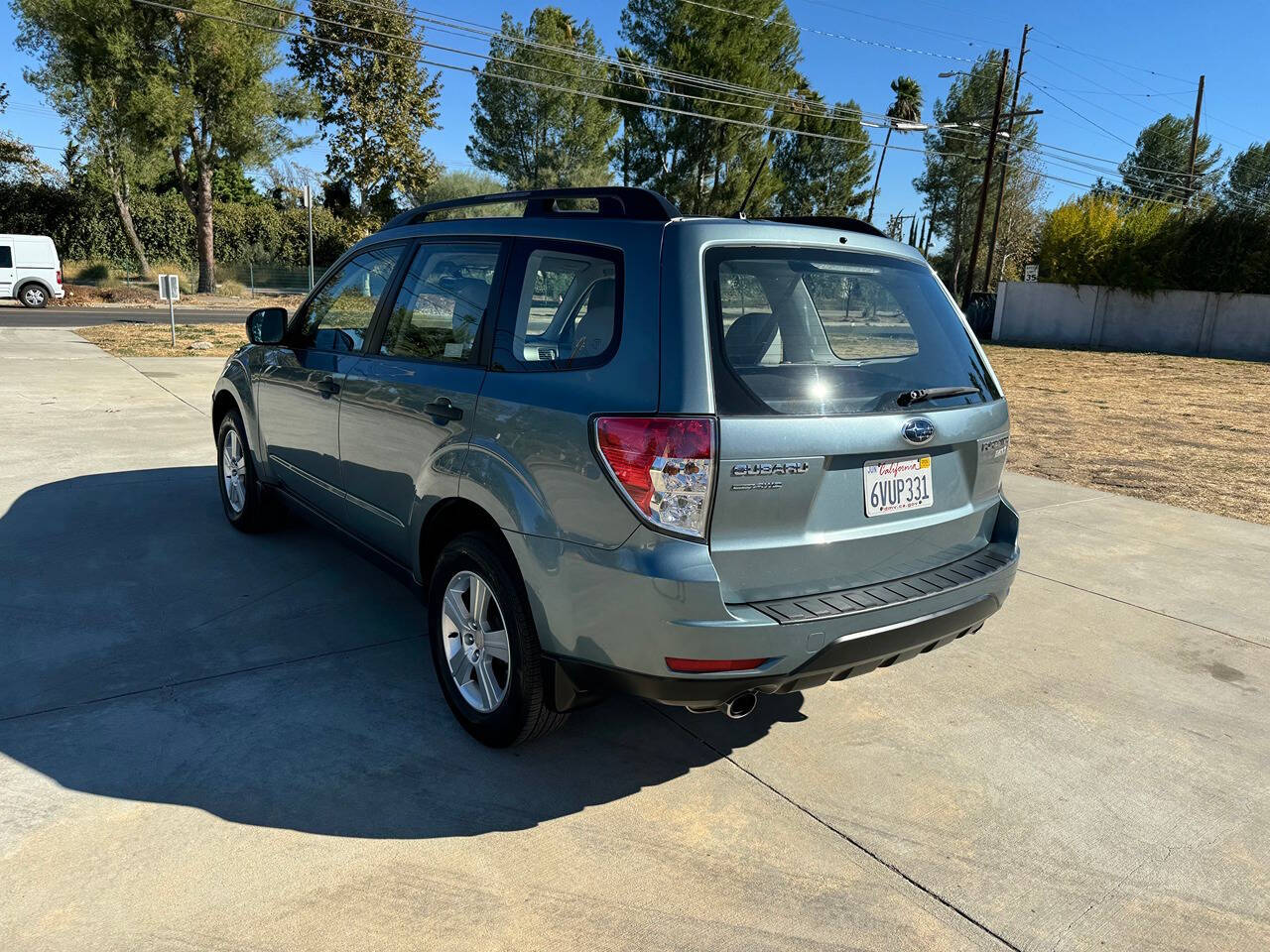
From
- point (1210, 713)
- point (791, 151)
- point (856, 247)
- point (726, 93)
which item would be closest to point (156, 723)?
point (856, 247)

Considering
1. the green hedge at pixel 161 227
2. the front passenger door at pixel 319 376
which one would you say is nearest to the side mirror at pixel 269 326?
the front passenger door at pixel 319 376

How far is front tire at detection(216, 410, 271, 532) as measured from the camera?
5223mm

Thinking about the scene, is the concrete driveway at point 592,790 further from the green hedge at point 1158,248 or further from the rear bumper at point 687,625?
the green hedge at point 1158,248

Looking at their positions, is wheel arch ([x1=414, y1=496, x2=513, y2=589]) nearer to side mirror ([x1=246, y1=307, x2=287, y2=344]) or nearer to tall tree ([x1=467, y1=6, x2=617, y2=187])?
side mirror ([x1=246, y1=307, x2=287, y2=344])

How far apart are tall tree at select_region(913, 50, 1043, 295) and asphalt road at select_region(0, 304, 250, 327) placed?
124 ft

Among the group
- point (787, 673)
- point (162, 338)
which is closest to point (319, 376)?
point (787, 673)

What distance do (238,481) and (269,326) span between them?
1.18m

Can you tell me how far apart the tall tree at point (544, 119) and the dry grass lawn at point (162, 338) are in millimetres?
25634

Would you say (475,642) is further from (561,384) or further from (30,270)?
(30,270)

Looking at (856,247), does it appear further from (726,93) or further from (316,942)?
(726,93)

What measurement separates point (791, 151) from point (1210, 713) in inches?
2072

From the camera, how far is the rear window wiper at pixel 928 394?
9.48 feet

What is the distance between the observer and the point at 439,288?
11.6ft

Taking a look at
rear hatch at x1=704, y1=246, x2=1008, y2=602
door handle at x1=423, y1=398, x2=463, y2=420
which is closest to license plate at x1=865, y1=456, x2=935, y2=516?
rear hatch at x1=704, y1=246, x2=1008, y2=602
